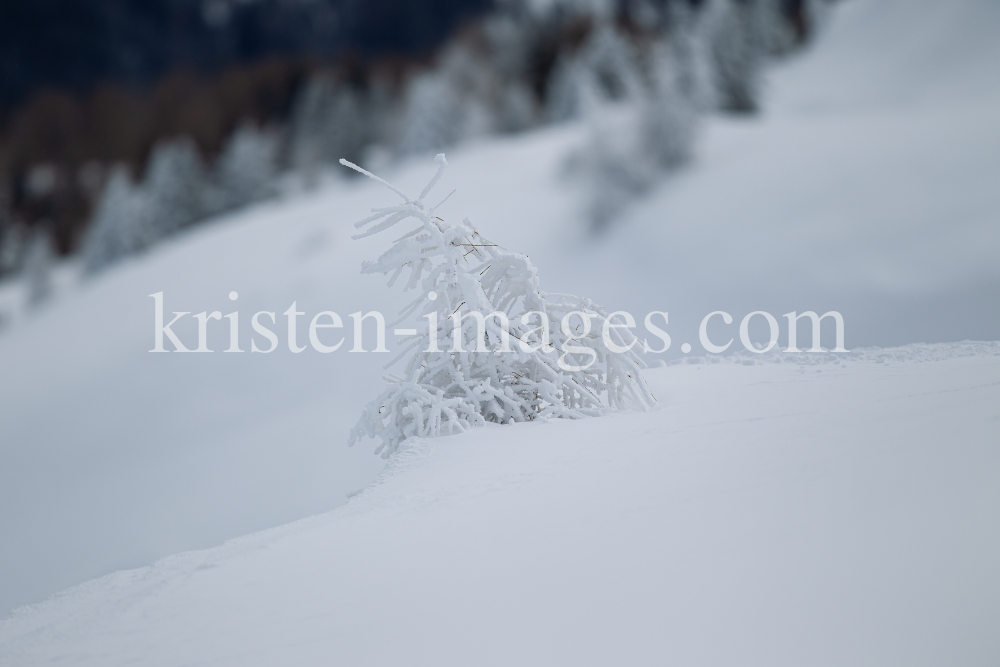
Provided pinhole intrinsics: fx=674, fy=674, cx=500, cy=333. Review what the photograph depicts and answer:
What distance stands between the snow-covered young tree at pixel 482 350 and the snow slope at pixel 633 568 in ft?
4.26

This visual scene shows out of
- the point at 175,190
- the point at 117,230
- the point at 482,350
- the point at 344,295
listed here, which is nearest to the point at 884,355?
the point at 482,350

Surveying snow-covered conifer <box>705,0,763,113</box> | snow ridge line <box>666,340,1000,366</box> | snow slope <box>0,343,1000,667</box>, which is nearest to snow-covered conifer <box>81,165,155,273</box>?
snow-covered conifer <box>705,0,763,113</box>

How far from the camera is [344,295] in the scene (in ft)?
63.9

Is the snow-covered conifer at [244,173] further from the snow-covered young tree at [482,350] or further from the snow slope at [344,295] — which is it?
the snow-covered young tree at [482,350]

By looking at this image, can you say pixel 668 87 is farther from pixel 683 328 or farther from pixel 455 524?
pixel 455 524

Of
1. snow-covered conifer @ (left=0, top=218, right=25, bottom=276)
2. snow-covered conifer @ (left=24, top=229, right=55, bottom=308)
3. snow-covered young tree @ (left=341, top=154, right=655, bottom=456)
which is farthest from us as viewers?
snow-covered conifer @ (left=0, top=218, right=25, bottom=276)

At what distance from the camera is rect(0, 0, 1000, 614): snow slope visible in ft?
34.0

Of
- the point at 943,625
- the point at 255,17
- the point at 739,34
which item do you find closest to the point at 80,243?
the point at 739,34

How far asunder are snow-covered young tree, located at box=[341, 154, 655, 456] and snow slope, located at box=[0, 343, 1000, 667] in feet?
4.26

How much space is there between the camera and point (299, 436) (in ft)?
40.6

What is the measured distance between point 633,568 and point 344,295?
1781cm

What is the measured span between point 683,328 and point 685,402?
10.9 metres

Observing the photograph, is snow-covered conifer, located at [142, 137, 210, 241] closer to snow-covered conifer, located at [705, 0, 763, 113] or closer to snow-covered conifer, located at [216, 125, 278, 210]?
snow-covered conifer, located at [216, 125, 278, 210]

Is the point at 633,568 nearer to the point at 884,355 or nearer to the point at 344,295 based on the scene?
the point at 884,355
